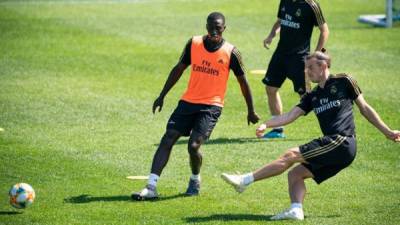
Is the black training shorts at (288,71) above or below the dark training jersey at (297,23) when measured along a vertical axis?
below

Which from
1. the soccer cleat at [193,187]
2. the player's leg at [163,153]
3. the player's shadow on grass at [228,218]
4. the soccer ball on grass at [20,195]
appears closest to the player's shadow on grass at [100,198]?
the soccer cleat at [193,187]

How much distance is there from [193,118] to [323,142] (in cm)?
212

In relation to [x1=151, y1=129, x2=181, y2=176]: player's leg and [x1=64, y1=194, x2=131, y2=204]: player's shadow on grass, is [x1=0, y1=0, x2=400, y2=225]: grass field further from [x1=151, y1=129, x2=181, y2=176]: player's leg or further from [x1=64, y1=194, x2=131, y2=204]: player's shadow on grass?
[x1=151, y1=129, x2=181, y2=176]: player's leg

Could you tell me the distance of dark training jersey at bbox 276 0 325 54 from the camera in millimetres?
16328

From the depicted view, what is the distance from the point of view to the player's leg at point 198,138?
40.5 ft

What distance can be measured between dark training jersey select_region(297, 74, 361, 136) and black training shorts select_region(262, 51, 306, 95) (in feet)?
16.2

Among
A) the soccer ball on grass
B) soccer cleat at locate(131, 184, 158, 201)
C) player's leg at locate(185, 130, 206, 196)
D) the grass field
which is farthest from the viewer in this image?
player's leg at locate(185, 130, 206, 196)

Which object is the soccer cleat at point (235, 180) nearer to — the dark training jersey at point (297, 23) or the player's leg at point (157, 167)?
the player's leg at point (157, 167)

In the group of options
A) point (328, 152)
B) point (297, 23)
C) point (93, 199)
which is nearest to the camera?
point (328, 152)

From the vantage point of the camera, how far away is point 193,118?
12.6 metres

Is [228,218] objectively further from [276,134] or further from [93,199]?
[276,134]

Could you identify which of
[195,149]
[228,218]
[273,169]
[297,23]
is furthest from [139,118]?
[273,169]

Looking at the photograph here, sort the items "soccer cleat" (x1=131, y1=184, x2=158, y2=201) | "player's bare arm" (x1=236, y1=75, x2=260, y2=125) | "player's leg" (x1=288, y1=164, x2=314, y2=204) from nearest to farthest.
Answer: "player's leg" (x1=288, y1=164, x2=314, y2=204) → "soccer cleat" (x1=131, y1=184, x2=158, y2=201) → "player's bare arm" (x1=236, y1=75, x2=260, y2=125)

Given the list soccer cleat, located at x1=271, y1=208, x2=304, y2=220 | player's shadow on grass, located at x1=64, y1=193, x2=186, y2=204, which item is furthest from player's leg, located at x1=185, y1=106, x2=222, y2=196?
soccer cleat, located at x1=271, y1=208, x2=304, y2=220
